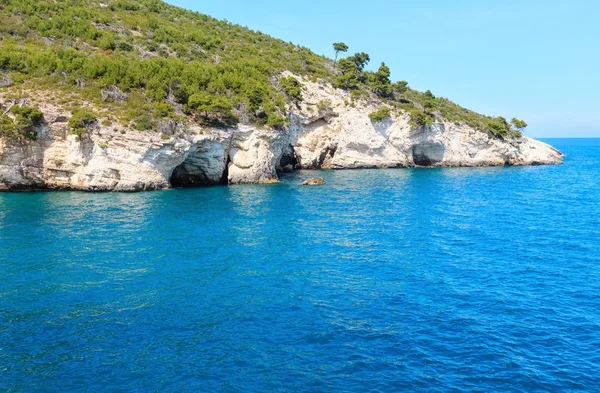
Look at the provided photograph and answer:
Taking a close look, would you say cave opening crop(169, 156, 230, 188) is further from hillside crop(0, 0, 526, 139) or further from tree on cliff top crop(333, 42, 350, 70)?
tree on cliff top crop(333, 42, 350, 70)

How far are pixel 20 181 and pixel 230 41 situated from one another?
52.2 m

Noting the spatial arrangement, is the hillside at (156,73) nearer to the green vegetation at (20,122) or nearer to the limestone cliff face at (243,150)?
the green vegetation at (20,122)

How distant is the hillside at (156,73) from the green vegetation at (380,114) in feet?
1.21

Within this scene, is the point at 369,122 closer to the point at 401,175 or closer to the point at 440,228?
the point at 401,175

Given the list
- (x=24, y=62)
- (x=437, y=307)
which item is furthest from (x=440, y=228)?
(x=24, y=62)

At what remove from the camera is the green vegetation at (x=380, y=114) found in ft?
232

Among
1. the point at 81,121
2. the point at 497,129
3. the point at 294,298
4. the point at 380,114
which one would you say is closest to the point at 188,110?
the point at 81,121

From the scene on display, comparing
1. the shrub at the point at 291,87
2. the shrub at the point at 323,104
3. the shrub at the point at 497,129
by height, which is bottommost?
the shrub at the point at 497,129

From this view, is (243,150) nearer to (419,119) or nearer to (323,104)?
(323,104)

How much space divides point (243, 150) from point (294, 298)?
3606 centimetres

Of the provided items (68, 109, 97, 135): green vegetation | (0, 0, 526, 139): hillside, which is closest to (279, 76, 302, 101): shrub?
(0, 0, 526, 139): hillside

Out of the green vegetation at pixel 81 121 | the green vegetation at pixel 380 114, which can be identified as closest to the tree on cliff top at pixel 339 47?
the green vegetation at pixel 380 114

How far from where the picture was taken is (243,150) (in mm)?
54594

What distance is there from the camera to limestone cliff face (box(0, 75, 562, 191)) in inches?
1753
